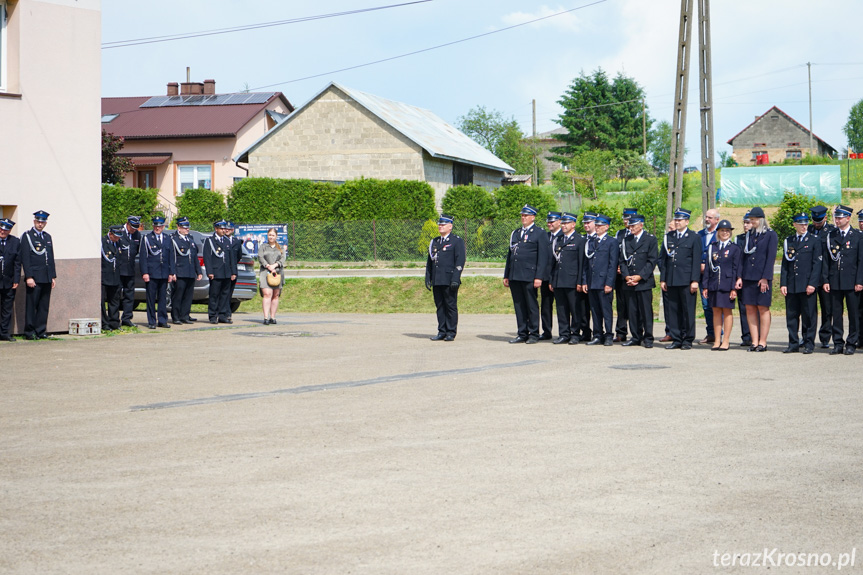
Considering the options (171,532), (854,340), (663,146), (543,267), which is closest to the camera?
(171,532)

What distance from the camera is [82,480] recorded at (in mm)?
6312

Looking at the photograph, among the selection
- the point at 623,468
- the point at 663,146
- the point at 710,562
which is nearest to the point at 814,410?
the point at 623,468

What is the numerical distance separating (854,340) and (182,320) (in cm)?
1279

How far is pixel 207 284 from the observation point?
21.8 m

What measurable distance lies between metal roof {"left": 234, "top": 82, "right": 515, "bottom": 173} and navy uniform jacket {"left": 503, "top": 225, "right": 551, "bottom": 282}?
81.4 ft

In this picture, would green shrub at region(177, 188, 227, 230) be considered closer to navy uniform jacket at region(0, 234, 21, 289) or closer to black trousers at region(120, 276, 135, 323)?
black trousers at region(120, 276, 135, 323)

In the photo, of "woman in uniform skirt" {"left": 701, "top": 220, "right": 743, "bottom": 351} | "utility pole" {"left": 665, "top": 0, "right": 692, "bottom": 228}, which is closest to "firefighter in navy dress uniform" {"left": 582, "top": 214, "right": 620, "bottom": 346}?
"woman in uniform skirt" {"left": 701, "top": 220, "right": 743, "bottom": 351}

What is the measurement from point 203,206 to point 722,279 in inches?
1137

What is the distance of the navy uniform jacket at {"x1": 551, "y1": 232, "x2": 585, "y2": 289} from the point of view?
16000 mm

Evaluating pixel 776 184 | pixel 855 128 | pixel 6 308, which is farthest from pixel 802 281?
pixel 855 128

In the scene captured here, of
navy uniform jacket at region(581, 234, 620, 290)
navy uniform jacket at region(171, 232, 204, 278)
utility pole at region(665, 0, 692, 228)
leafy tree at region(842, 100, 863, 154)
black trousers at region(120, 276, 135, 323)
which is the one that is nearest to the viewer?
navy uniform jacket at region(581, 234, 620, 290)

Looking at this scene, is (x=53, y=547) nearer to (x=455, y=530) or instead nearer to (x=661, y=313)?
(x=455, y=530)

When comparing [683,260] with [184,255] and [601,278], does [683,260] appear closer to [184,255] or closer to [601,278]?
[601,278]

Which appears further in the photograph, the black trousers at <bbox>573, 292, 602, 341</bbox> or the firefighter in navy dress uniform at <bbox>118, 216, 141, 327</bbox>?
the firefighter in navy dress uniform at <bbox>118, 216, 141, 327</bbox>
